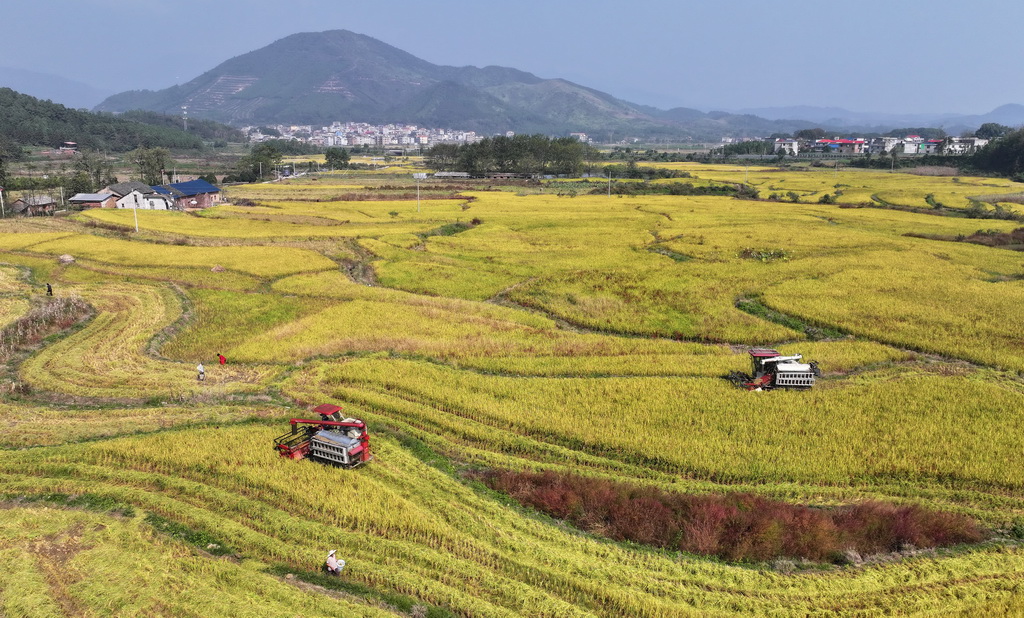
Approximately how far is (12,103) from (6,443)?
173 metres

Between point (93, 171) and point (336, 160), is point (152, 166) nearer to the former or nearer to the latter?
point (93, 171)

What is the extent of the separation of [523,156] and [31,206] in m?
67.9

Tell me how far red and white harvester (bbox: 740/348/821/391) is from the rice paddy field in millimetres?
526

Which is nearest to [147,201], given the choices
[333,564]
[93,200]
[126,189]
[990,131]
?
[126,189]

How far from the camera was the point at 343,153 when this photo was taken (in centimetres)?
11194

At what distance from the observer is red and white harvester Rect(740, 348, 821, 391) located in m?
15.1

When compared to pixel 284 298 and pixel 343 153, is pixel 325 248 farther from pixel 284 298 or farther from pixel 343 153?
pixel 343 153

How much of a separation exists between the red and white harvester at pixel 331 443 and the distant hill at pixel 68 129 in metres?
145

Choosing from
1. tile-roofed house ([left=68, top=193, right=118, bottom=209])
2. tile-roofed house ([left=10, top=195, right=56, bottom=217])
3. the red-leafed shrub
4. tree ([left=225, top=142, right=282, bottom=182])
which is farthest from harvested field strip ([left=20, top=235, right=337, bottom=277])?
tree ([left=225, top=142, right=282, bottom=182])

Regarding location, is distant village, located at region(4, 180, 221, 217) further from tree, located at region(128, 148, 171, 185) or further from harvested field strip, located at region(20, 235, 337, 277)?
harvested field strip, located at region(20, 235, 337, 277)

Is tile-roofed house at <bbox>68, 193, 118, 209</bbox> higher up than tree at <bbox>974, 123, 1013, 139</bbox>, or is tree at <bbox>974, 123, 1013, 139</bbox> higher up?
tree at <bbox>974, 123, 1013, 139</bbox>

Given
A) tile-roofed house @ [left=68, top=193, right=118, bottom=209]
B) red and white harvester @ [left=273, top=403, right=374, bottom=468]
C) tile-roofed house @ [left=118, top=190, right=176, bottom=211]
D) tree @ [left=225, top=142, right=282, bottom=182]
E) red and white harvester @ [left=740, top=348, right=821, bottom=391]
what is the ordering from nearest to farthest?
1. red and white harvester @ [left=273, top=403, right=374, bottom=468]
2. red and white harvester @ [left=740, top=348, right=821, bottom=391]
3. tile-roofed house @ [left=68, top=193, right=118, bottom=209]
4. tile-roofed house @ [left=118, top=190, right=176, bottom=211]
5. tree @ [left=225, top=142, right=282, bottom=182]

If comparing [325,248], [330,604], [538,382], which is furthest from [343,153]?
[330,604]

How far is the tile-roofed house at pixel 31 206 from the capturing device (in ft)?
172
